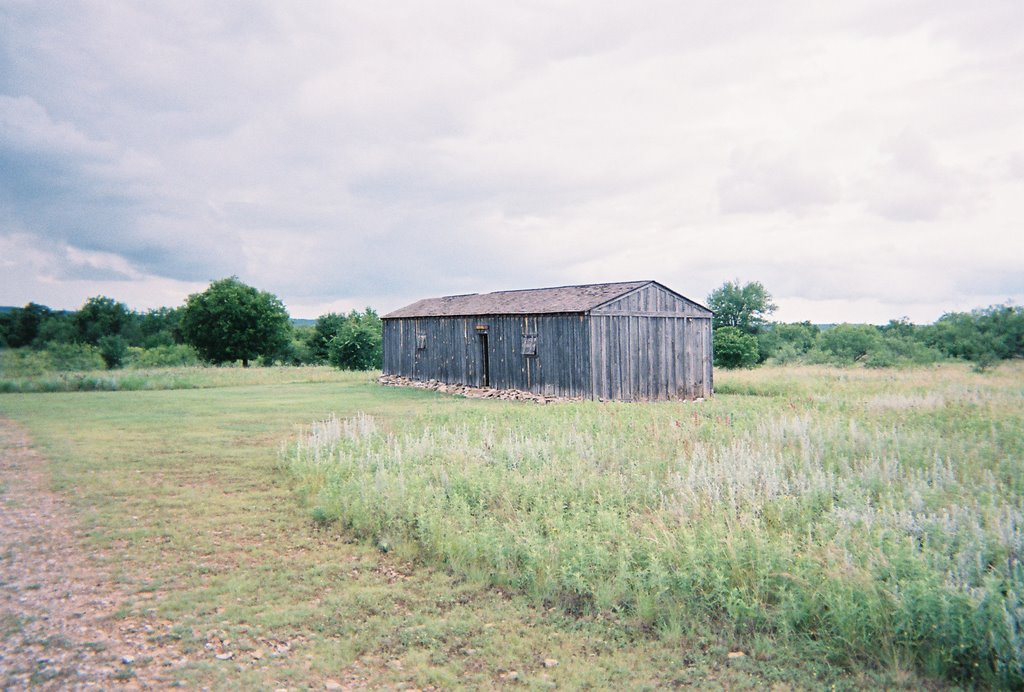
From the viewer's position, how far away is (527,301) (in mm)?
27609

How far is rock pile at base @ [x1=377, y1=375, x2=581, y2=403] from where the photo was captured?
972 inches

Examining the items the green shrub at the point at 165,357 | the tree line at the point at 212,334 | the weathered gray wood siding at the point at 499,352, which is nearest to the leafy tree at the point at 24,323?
the tree line at the point at 212,334

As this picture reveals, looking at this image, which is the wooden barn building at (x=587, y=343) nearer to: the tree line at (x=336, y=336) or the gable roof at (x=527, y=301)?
the gable roof at (x=527, y=301)

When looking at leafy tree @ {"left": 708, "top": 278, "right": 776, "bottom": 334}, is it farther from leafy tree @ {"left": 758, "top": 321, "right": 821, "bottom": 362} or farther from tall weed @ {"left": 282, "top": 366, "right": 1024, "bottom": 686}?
tall weed @ {"left": 282, "top": 366, "right": 1024, "bottom": 686}

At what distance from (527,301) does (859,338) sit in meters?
34.2

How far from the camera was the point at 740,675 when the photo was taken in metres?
4.55

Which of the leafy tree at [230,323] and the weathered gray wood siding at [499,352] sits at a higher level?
the leafy tree at [230,323]

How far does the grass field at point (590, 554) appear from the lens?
4.72 meters

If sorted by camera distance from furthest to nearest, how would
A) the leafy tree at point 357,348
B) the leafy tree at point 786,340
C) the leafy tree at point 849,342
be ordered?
the leafy tree at point 786,340, the leafy tree at point 357,348, the leafy tree at point 849,342

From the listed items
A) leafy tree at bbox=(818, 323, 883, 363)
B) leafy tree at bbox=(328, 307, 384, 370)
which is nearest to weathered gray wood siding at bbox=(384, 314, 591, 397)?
leafy tree at bbox=(328, 307, 384, 370)

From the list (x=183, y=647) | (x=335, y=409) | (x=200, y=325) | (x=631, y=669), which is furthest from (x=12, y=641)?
(x=200, y=325)

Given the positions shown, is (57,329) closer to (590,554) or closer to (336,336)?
(336,336)

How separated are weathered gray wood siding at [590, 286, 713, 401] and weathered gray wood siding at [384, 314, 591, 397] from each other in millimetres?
749

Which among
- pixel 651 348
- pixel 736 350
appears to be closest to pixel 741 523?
pixel 651 348
